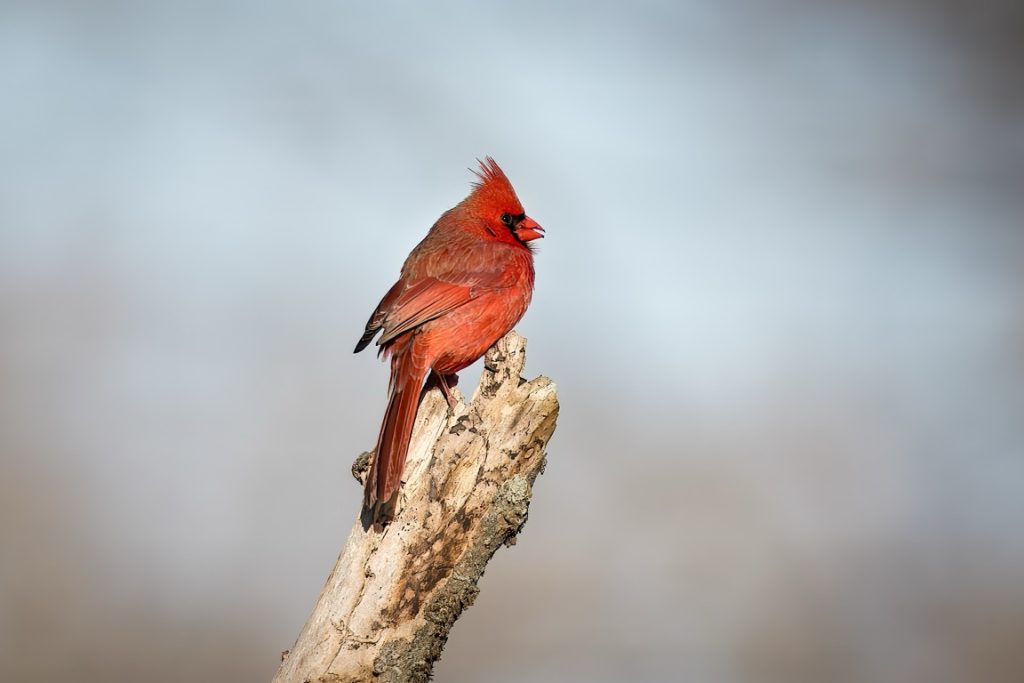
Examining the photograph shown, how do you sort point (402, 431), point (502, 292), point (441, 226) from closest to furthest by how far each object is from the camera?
point (402, 431)
point (502, 292)
point (441, 226)

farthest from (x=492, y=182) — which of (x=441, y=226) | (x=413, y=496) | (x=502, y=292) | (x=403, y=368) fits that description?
(x=413, y=496)

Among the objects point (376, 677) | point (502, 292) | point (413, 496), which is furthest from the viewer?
point (502, 292)

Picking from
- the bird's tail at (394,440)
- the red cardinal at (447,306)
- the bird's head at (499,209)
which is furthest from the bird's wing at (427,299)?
the bird's head at (499,209)

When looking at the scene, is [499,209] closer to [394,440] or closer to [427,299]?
[427,299]

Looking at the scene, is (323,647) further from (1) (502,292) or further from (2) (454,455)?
(1) (502,292)

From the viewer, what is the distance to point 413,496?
111 inches

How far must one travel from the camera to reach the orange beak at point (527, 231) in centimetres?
424

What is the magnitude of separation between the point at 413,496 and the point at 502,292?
120cm

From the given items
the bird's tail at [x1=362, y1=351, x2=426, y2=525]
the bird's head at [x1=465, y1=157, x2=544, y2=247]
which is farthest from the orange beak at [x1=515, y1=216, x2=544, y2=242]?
the bird's tail at [x1=362, y1=351, x2=426, y2=525]

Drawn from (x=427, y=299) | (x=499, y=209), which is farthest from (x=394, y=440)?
(x=499, y=209)

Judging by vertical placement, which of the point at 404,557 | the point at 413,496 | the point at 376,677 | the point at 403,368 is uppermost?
the point at 403,368

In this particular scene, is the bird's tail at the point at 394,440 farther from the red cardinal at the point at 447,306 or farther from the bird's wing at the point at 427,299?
the bird's wing at the point at 427,299

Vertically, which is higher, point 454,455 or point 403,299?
point 403,299

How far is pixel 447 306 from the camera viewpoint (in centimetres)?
360
